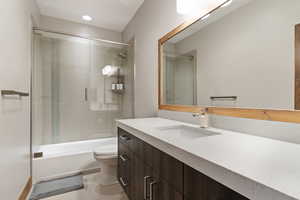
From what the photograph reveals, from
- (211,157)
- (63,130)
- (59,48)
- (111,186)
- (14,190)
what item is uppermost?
(59,48)

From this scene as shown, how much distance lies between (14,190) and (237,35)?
7.12 ft

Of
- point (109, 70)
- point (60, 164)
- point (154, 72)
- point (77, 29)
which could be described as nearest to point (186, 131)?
point (154, 72)

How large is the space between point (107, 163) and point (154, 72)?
1.32 metres

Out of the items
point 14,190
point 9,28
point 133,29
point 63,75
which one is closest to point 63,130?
point 63,75

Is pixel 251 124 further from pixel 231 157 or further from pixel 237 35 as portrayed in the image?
pixel 237 35

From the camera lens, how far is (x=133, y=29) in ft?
8.51

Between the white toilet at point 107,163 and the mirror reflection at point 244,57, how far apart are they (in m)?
1.07

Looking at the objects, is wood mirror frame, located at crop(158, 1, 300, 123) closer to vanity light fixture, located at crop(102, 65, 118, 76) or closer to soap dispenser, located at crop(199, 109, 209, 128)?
soap dispenser, located at crop(199, 109, 209, 128)

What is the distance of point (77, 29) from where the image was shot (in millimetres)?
2766

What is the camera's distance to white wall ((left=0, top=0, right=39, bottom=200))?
3.60ft

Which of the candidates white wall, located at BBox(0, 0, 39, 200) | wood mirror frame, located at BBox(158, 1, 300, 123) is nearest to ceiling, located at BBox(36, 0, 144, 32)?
white wall, located at BBox(0, 0, 39, 200)

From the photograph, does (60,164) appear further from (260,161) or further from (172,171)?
(260,161)

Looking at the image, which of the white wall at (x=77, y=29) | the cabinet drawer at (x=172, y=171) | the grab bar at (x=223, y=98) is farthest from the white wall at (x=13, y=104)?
the grab bar at (x=223, y=98)

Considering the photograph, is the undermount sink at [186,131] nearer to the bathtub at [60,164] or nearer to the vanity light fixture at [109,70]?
the bathtub at [60,164]
